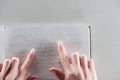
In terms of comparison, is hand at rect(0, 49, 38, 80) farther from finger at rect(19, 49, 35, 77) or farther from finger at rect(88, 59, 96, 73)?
finger at rect(88, 59, 96, 73)

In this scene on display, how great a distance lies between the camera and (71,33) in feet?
3.17

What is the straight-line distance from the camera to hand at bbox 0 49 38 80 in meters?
0.91

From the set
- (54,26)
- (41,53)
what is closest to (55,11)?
(54,26)

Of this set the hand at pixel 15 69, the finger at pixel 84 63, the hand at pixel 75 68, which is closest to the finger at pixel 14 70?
the hand at pixel 15 69

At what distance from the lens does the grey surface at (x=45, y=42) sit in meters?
0.96

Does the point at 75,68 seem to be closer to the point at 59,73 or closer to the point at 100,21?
the point at 59,73

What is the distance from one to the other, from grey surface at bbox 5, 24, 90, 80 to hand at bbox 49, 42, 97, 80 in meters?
0.05

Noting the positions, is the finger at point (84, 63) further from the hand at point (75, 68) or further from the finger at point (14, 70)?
the finger at point (14, 70)

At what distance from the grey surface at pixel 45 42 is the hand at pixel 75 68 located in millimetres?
49

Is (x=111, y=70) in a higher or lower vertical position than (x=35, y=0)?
lower

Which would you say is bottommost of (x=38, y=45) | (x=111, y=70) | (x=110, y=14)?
(x=111, y=70)

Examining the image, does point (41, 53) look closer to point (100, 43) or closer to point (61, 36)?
point (61, 36)

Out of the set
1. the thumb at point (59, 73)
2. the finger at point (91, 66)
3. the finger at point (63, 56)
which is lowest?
the thumb at point (59, 73)

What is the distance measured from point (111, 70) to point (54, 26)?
29cm
